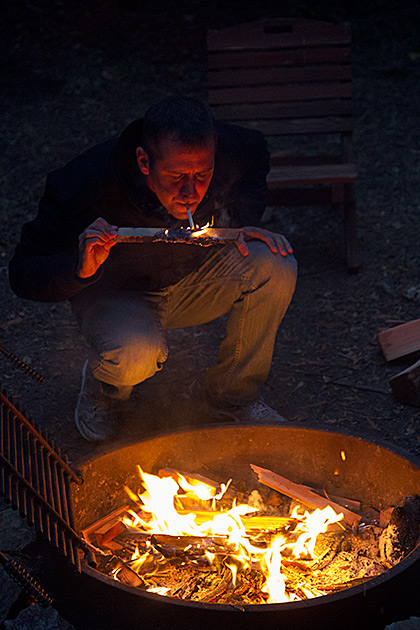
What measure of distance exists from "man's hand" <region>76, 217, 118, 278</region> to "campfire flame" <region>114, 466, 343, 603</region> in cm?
77

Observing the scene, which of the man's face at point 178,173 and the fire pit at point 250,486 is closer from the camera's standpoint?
the fire pit at point 250,486

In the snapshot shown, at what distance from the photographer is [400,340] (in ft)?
12.6

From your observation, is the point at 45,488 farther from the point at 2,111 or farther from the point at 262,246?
the point at 2,111

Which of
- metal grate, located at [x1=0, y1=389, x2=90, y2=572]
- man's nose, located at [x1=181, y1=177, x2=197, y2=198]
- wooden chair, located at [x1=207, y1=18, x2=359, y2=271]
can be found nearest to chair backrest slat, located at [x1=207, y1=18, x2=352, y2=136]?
wooden chair, located at [x1=207, y1=18, x2=359, y2=271]

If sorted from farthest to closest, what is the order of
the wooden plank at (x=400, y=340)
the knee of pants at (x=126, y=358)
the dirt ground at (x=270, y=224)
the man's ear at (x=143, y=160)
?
the wooden plank at (x=400, y=340)
the dirt ground at (x=270, y=224)
the knee of pants at (x=126, y=358)
the man's ear at (x=143, y=160)

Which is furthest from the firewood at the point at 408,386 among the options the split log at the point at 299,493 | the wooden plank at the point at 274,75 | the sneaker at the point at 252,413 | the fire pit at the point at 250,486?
the wooden plank at the point at 274,75

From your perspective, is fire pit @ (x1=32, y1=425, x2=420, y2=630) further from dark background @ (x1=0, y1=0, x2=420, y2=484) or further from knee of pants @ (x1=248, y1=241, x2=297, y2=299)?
knee of pants @ (x1=248, y1=241, x2=297, y2=299)

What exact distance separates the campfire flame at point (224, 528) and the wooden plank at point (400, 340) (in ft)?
5.09

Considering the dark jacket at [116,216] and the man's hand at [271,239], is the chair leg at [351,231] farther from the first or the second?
the man's hand at [271,239]

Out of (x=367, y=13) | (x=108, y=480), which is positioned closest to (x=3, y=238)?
(x=108, y=480)

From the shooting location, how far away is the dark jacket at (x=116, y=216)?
8.68ft

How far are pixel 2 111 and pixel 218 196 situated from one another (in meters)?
5.74

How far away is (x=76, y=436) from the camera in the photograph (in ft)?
10.8

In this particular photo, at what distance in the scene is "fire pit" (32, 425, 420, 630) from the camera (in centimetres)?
174
